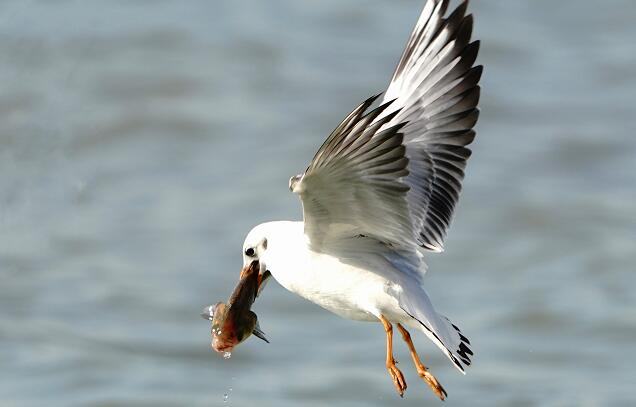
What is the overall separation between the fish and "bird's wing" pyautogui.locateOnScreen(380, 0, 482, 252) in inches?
34.6

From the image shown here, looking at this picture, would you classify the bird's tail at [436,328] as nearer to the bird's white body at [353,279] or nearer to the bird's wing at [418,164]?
the bird's white body at [353,279]

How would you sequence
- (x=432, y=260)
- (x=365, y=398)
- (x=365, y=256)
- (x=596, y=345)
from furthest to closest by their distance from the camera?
1. (x=432, y=260)
2. (x=596, y=345)
3. (x=365, y=398)
4. (x=365, y=256)

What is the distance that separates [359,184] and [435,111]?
1.11 metres

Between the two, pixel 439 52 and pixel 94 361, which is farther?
pixel 94 361

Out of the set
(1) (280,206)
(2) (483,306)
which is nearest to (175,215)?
(1) (280,206)

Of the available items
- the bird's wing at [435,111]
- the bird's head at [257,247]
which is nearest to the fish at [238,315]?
the bird's head at [257,247]

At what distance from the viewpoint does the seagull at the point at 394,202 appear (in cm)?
650

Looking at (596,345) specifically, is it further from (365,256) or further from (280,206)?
(365,256)

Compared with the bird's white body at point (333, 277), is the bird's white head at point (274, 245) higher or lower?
higher

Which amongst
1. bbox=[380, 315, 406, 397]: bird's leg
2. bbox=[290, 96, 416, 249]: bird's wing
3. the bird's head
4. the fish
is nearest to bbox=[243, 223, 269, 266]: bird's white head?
the bird's head

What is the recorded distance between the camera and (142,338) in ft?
37.2

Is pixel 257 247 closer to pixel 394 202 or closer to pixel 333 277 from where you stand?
pixel 333 277

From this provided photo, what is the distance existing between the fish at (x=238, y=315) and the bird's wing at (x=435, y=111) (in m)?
0.88

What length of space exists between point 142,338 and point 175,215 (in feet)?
5.41
